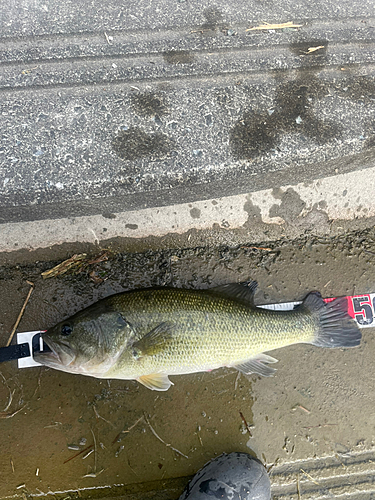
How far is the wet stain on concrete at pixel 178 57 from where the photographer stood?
298cm

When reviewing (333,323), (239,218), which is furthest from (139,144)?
(333,323)

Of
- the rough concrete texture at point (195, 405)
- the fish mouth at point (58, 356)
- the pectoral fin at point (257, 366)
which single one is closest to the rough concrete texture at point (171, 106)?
the rough concrete texture at point (195, 405)

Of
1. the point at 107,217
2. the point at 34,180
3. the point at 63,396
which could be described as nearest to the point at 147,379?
the point at 63,396

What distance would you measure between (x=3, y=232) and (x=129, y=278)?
4.04ft

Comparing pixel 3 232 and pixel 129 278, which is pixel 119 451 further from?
pixel 3 232

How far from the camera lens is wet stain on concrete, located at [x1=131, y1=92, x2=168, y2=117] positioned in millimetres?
2844

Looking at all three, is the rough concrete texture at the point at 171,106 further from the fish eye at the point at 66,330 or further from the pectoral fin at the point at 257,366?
the pectoral fin at the point at 257,366

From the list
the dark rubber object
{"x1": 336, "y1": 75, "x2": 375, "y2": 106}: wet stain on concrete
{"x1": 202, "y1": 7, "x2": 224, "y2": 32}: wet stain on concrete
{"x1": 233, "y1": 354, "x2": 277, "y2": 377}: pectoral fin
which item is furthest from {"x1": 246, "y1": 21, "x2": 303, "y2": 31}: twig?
the dark rubber object

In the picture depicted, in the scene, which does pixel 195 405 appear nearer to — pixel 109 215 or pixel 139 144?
pixel 109 215

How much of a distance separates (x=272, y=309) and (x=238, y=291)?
52 centimetres

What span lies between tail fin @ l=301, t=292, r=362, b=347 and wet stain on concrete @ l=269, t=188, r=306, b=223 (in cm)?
81

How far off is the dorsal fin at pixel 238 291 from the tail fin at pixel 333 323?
548mm

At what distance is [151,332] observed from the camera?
102 inches

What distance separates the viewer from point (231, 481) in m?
→ 3.02
